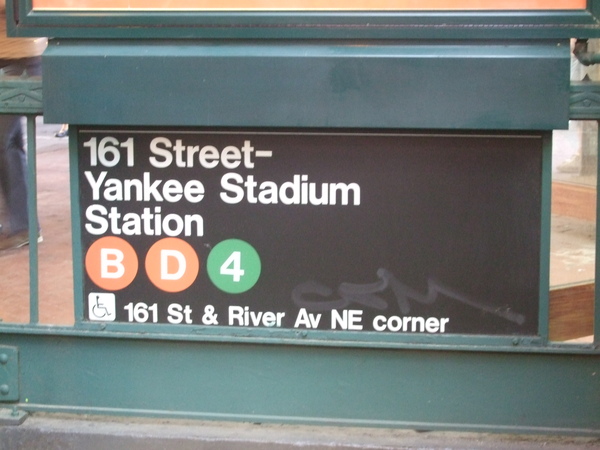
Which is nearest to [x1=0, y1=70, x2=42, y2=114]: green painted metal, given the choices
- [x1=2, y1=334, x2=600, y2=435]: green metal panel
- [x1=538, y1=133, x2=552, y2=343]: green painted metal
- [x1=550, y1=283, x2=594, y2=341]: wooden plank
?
[x1=2, y1=334, x2=600, y2=435]: green metal panel

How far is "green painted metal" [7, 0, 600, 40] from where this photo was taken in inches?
129

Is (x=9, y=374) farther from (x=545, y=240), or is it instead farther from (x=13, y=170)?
(x=545, y=240)

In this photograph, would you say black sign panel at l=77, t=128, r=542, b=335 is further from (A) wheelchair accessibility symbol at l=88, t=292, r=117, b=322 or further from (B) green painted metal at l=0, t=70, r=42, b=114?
(B) green painted metal at l=0, t=70, r=42, b=114

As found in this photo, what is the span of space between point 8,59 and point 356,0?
149 centimetres

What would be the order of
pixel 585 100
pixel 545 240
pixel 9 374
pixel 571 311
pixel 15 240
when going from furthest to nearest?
pixel 15 240 < pixel 9 374 < pixel 571 311 < pixel 545 240 < pixel 585 100

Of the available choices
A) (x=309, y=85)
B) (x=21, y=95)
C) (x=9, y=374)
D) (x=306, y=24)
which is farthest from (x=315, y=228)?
(x=9, y=374)

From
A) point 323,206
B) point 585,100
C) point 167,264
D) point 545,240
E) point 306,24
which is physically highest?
point 306,24

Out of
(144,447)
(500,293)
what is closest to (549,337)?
(500,293)

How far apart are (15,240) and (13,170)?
355mm

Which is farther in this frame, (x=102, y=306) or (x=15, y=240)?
(x=15, y=240)

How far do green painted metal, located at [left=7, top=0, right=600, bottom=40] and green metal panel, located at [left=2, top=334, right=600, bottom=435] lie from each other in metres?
1.21

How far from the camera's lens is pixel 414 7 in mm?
3324

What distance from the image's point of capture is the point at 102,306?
11.9 feet

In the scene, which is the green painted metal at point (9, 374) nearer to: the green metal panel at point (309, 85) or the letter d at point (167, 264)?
the letter d at point (167, 264)
